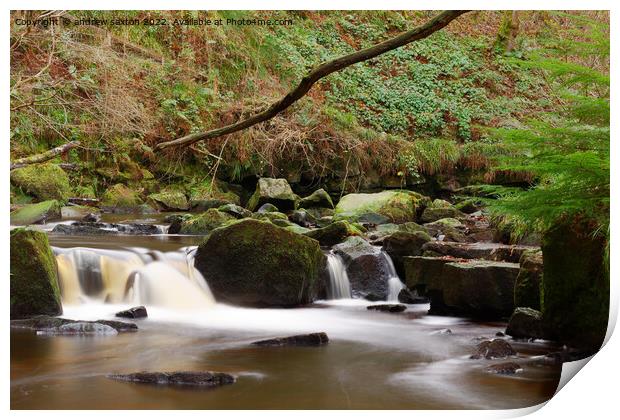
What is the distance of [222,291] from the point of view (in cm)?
491

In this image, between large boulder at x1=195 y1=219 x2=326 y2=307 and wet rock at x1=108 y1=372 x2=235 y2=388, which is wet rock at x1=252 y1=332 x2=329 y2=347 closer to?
wet rock at x1=108 y1=372 x2=235 y2=388

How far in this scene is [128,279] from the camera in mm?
4969

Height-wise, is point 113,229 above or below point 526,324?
above

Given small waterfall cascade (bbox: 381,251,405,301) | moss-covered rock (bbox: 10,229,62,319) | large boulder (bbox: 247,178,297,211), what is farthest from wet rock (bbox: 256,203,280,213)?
moss-covered rock (bbox: 10,229,62,319)

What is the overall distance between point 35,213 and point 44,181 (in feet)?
0.72

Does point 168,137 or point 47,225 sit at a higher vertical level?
point 168,137

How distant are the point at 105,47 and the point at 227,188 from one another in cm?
238

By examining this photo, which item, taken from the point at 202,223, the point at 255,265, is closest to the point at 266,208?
the point at 202,223

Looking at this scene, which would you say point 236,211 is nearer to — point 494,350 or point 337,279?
point 337,279

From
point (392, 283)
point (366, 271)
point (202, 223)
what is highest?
point (202, 223)

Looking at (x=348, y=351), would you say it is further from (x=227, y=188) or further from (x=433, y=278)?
(x=227, y=188)

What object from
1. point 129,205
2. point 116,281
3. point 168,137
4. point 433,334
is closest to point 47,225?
point 116,281

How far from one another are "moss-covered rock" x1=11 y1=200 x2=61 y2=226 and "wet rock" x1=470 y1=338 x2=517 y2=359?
2704 mm

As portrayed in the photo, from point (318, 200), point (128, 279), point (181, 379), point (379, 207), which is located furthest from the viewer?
point (379, 207)
